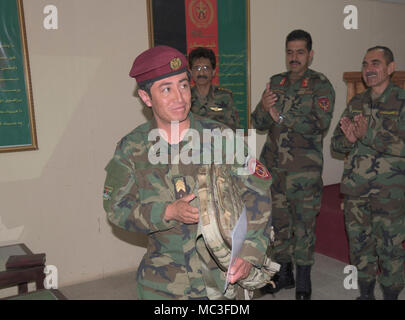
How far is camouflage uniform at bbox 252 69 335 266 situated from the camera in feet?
9.36

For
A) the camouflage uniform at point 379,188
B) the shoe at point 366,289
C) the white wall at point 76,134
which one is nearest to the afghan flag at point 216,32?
the white wall at point 76,134

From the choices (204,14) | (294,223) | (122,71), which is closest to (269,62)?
(204,14)

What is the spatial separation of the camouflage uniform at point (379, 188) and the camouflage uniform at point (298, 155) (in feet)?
0.84

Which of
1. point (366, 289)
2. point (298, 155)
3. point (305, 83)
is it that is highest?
point (305, 83)

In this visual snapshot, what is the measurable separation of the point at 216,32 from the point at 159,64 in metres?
2.59

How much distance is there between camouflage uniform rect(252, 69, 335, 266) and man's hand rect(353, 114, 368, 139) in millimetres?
287

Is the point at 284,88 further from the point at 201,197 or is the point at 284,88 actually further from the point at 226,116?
the point at 201,197

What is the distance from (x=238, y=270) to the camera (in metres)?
1.16

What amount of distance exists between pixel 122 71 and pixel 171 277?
7.63ft

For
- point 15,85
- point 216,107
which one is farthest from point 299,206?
point 15,85

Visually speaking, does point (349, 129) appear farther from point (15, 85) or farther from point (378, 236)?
point (15, 85)

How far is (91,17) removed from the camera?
315 cm

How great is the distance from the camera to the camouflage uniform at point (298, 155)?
2.85 metres

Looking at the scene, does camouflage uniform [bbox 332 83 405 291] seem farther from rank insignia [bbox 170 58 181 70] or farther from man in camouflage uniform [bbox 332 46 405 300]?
rank insignia [bbox 170 58 181 70]
